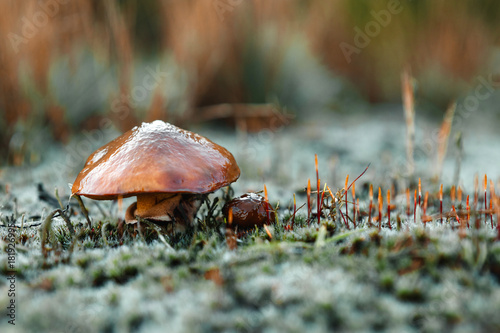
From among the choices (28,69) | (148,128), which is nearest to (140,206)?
(148,128)

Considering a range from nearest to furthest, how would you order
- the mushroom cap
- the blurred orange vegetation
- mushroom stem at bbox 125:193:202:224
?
the mushroom cap
mushroom stem at bbox 125:193:202:224
the blurred orange vegetation

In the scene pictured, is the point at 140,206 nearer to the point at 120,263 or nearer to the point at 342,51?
the point at 120,263

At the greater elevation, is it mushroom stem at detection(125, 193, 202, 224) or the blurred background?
the blurred background

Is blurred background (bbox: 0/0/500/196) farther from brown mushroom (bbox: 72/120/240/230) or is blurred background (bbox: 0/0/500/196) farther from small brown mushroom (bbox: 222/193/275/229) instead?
brown mushroom (bbox: 72/120/240/230)

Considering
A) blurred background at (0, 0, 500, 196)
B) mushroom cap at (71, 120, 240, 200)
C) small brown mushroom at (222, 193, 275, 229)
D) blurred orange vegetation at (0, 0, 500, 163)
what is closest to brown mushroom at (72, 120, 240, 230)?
mushroom cap at (71, 120, 240, 200)

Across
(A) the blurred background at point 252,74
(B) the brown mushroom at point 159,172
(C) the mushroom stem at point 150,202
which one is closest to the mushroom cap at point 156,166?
(B) the brown mushroom at point 159,172
